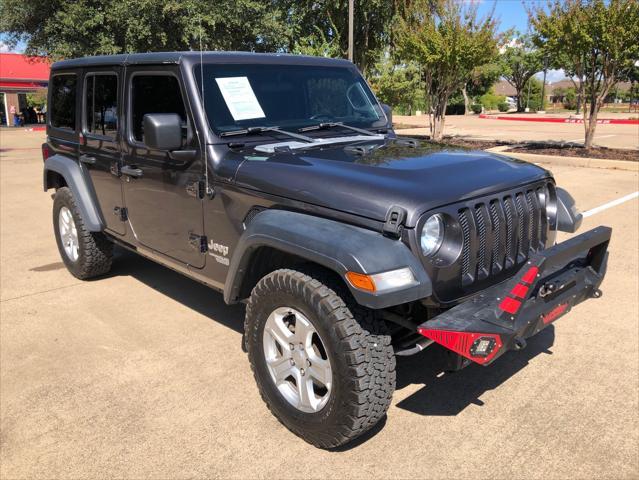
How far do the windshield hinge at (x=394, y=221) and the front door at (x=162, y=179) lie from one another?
1391 mm

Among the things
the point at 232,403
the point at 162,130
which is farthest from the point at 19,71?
the point at 232,403

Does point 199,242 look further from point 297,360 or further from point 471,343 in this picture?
point 471,343

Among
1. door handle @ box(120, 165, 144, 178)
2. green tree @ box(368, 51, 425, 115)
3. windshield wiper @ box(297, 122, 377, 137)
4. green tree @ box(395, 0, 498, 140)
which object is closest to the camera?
windshield wiper @ box(297, 122, 377, 137)

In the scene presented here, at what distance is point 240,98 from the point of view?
3.66m

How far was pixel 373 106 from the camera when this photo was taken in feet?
14.5

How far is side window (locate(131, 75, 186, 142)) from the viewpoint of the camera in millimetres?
3684

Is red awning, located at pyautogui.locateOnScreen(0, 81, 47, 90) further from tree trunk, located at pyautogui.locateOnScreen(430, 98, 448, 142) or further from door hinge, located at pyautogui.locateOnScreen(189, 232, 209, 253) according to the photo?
door hinge, located at pyautogui.locateOnScreen(189, 232, 209, 253)

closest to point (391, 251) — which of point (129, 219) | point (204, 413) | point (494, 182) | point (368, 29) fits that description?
point (494, 182)

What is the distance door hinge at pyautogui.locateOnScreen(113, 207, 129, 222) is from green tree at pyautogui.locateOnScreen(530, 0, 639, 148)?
12.1 m

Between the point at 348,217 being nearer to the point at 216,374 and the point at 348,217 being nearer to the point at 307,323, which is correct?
the point at 307,323

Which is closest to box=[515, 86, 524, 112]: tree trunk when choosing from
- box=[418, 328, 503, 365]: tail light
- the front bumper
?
the front bumper

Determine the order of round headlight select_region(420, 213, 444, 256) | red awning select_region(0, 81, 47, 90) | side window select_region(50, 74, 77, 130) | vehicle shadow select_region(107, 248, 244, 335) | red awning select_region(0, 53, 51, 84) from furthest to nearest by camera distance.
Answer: red awning select_region(0, 53, 51, 84) → red awning select_region(0, 81, 47, 90) → side window select_region(50, 74, 77, 130) → vehicle shadow select_region(107, 248, 244, 335) → round headlight select_region(420, 213, 444, 256)

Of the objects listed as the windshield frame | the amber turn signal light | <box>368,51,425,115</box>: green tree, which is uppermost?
<box>368,51,425,115</box>: green tree

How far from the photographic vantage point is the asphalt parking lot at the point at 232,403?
2824mm
